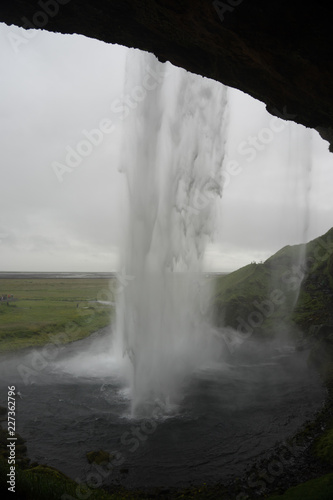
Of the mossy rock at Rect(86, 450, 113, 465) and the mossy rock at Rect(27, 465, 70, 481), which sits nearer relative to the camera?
the mossy rock at Rect(27, 465, 70, 481)

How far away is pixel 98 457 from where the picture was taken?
12.9 m

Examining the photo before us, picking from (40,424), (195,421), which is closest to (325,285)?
(195,421)

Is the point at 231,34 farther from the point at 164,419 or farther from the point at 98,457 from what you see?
the point at 164,419

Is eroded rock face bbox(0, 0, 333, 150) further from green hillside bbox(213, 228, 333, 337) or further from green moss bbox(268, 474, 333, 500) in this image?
green hillside bbox(213, 228, 333, 337)

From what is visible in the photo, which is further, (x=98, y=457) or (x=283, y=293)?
(x=283, y=293)

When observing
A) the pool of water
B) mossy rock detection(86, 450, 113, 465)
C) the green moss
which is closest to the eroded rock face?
the green moss

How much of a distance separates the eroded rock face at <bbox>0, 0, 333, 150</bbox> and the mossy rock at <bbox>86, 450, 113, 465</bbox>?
15.9 metres

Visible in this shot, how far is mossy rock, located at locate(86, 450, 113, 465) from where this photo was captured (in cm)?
1283

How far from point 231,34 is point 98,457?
54.2 feet

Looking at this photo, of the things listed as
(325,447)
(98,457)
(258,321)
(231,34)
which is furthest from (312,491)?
(258,321)

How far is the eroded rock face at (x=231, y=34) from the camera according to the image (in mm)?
8289

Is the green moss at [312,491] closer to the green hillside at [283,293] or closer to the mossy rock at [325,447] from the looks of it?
the mossy rock at [325,447]

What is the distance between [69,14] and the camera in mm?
9523

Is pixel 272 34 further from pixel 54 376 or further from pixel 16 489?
pixel 54 376
